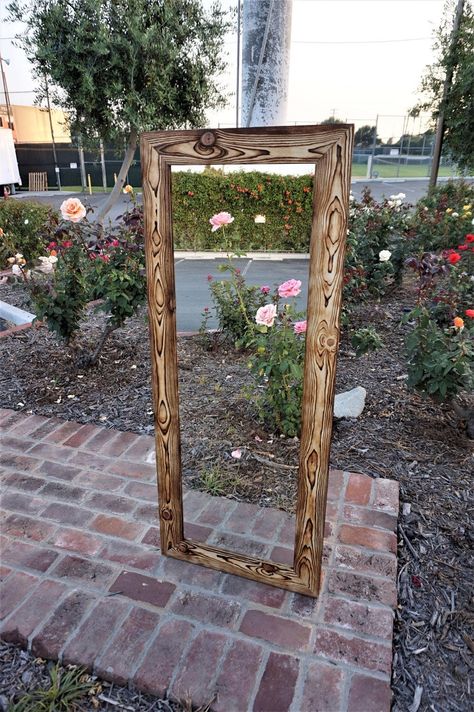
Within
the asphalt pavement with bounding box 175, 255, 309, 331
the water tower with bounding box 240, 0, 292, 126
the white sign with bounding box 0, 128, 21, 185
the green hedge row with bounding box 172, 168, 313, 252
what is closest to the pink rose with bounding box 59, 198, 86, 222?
the asphalt pavement with bounding box 175, 255, 309, 331

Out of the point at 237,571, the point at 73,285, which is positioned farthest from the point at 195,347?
the point at 237,571

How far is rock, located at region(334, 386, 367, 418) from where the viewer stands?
2480 millimetres

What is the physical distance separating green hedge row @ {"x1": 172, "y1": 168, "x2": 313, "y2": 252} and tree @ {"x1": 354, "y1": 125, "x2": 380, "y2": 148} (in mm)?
20020

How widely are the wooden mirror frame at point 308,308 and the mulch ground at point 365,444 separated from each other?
380 mm

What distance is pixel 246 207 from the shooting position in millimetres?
7688

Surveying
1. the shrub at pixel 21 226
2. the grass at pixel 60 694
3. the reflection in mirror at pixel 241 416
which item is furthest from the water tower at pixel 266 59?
the grass at pixel 60 694

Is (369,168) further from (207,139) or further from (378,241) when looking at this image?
(207,139)

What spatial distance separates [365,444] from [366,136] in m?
26.8

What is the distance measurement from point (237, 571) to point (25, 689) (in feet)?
2.15

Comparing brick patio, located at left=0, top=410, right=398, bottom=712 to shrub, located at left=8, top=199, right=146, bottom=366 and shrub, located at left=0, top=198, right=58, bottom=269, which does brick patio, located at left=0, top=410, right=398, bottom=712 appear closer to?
shrub, located at left=8, top=199, right=146, bottom=366

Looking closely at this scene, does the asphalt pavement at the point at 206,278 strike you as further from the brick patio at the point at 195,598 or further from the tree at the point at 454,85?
the tree at the point at 454,85

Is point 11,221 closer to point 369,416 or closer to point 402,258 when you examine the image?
point 402,258

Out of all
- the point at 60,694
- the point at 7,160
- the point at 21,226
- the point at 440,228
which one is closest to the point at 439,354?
the point at 60,694

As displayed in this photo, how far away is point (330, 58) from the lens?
13180 millimetres
